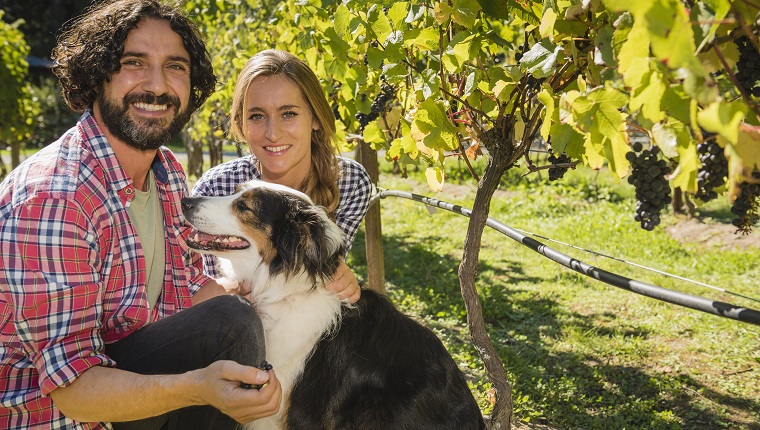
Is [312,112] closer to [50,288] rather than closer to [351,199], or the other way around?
[351,199]

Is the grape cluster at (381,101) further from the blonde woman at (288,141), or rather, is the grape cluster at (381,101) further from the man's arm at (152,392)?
the man's arm at (152,392)

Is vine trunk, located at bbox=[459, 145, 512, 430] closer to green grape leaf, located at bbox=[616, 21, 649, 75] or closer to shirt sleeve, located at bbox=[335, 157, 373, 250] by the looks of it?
shirt sleeve, located at bbox=[335, 157, 373, 250]

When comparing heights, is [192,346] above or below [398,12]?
below

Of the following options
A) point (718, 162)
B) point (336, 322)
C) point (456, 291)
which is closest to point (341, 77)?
point (336, 322)

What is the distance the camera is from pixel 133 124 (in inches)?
91.2

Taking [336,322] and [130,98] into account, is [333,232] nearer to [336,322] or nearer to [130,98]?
[336,322]

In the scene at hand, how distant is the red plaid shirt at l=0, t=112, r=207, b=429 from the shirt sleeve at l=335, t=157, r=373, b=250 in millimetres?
1416

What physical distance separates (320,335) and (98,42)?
4.81 ft

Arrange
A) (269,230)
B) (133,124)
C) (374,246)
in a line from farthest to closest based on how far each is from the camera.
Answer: (374,246) < (269,230) < (133,124)

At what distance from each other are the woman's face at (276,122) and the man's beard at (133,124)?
72cm

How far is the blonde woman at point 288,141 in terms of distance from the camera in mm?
3137

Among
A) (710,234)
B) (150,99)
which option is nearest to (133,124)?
(150,99)

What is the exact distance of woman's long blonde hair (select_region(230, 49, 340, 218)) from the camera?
10.4ft

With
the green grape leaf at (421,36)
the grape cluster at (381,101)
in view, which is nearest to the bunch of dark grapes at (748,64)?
the green grape leaf at (421,36)
